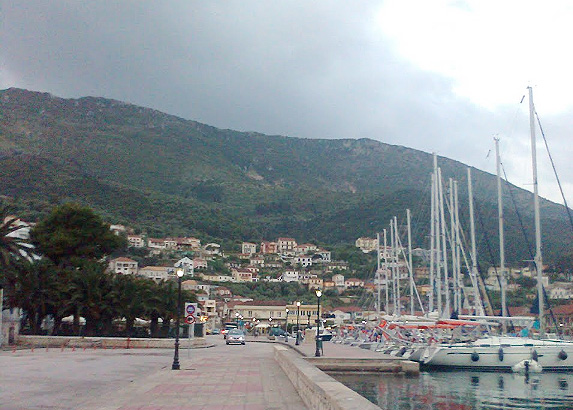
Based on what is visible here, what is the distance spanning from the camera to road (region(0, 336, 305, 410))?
51.1 ft

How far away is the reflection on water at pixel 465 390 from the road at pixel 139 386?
4.35 metres

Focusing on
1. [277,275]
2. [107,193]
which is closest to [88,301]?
[277,275]

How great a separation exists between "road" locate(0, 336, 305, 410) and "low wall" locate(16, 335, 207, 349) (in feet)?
44.1

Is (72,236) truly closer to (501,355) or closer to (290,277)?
(501,355)

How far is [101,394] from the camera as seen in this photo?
1789cm

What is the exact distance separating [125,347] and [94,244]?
1614 centimetres

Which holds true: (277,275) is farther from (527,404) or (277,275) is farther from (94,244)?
(527,404)

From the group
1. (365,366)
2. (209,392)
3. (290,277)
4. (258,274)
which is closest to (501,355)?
(365,366)

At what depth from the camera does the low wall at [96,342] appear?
141 ft

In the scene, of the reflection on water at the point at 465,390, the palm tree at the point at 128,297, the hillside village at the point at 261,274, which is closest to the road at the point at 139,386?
the reflection on water at the point at 465,390

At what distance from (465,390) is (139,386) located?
50.7 ft

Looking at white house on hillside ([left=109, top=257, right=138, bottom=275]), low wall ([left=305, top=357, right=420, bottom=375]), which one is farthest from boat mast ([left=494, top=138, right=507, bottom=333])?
white house on hillside ([left=109, top=257, right=138, bottom=275])

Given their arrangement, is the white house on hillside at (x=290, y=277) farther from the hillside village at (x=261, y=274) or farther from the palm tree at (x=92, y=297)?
the palm tree at (x=92, y=297)

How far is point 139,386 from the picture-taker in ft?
64.3
